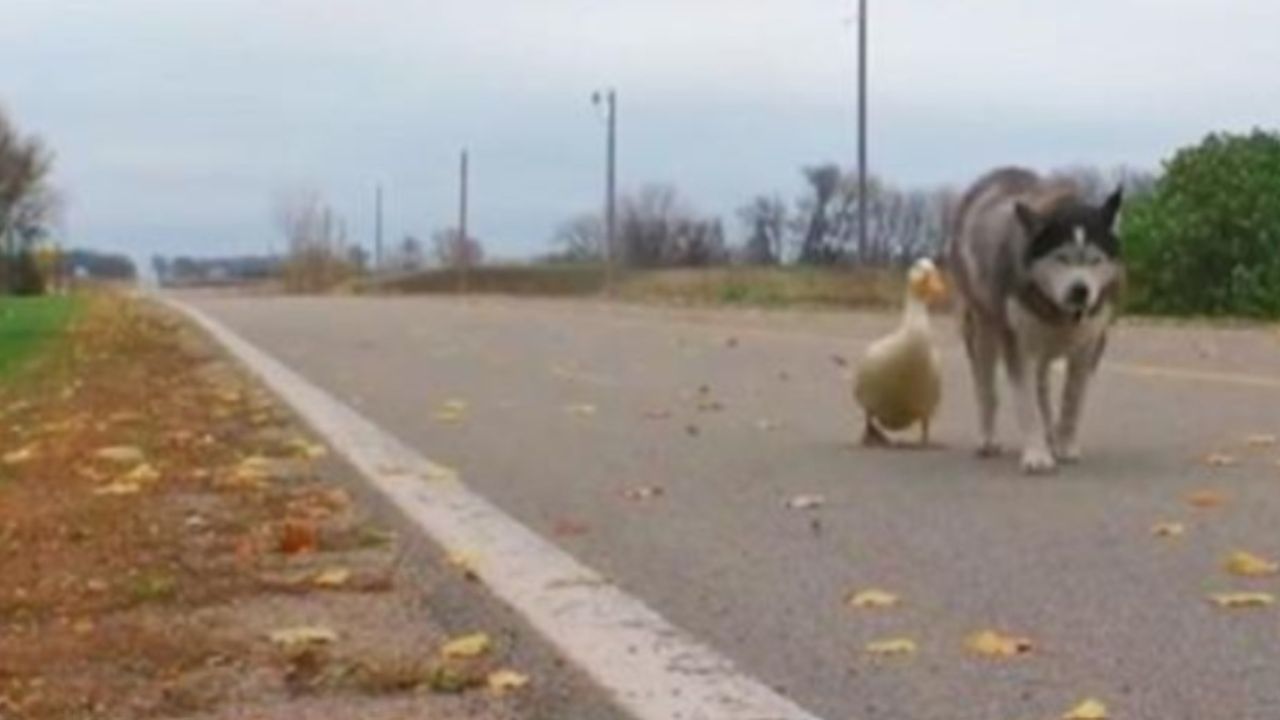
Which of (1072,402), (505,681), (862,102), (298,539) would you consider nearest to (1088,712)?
(505,681)

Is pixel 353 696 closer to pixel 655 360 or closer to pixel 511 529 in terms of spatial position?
pixel 511 529

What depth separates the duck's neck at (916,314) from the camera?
42.2 feet

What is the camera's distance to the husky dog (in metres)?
11.2

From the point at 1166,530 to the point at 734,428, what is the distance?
5868 mm

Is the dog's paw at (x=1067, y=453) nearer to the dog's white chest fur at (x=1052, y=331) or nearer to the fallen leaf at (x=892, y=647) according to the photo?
the dog's white chest fur at (x=1052, y=331)

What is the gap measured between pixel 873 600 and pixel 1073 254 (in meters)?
3.89

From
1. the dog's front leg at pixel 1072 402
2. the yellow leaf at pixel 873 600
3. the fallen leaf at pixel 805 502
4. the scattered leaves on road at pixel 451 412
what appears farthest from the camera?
the scattered leaves on road at pixel 451 412

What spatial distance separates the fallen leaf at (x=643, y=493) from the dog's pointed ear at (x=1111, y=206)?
86.5 inches

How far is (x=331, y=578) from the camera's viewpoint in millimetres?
8289

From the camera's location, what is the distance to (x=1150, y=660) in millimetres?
6473

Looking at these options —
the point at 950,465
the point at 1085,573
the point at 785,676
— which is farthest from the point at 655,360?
the point at 785,676

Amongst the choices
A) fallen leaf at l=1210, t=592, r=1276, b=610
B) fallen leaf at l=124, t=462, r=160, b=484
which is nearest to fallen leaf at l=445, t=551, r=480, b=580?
fallen leaf at l=1210, t=592, r=1276, b=610

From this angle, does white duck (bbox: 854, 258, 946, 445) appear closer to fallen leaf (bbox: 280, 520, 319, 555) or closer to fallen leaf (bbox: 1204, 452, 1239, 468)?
fallen leaf (bbox: 1204, 452, 1239, 468)

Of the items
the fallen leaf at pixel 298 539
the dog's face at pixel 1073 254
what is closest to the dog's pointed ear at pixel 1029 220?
the dog's face at pixel 1073 254
